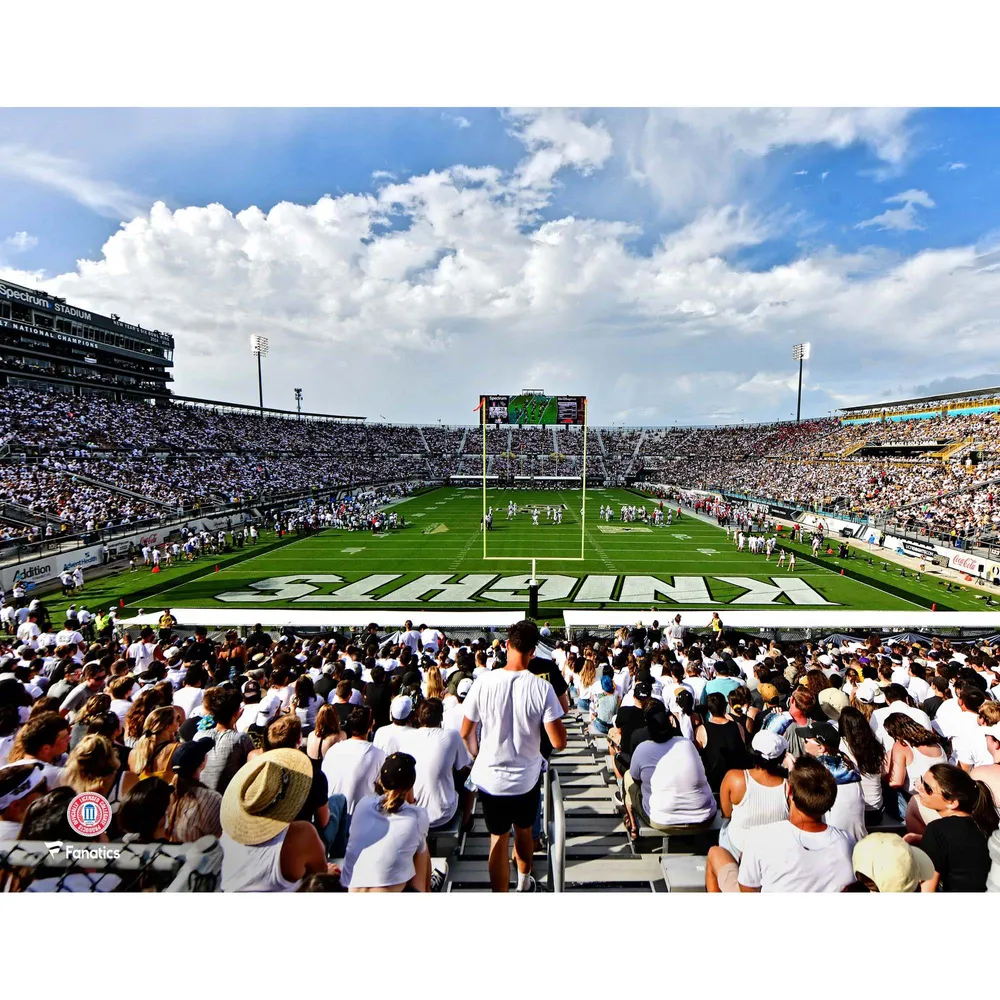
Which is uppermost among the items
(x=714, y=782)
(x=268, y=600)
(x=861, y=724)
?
(x=861, y=724)

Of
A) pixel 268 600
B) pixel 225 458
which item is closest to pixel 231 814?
pixel 268 600

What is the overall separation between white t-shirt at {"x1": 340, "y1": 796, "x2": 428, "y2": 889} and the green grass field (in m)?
14.1

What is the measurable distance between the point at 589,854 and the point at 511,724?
144 cm

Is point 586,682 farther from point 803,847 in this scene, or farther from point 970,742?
point 803,847

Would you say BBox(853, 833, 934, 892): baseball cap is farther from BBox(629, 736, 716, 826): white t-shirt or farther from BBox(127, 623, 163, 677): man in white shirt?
BBox(127, 623, 163, 677): man in white shirt

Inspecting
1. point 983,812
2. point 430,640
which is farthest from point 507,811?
point 430,640

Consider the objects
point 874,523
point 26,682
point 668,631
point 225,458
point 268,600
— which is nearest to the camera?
point 26,682

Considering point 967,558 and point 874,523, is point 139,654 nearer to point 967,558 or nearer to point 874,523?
point 967,558

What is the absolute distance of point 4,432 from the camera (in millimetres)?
32531

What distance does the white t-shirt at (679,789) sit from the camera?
11.8 ft

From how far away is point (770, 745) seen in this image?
3.83 m

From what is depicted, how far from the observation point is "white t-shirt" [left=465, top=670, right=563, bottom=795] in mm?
3172

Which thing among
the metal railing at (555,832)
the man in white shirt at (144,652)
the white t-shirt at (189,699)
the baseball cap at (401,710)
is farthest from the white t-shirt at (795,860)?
the man in white shirt at (144,652)

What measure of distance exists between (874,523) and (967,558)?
7187 millimetres
